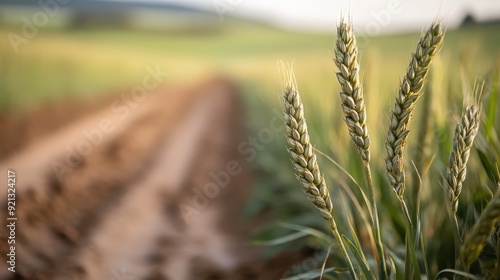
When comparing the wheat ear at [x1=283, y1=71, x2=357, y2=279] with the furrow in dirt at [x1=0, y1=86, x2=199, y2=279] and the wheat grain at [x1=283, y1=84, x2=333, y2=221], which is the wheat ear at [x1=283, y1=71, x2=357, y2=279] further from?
the furrow in dirt at [x1=0, y1=86, x2=199, y2=279]

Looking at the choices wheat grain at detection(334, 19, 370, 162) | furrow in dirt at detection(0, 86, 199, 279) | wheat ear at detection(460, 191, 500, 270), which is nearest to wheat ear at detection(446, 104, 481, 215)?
wheat ear at detection(460, 191, 500, 270)

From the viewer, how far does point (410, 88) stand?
0.85m

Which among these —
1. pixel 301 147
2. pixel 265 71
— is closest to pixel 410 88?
pixel 301 147

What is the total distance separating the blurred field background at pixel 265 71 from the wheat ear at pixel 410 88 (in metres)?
0.48

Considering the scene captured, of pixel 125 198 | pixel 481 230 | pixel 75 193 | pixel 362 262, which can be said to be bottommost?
pixel 125 198

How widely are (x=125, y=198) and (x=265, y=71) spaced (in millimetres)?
2339

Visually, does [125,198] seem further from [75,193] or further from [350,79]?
[350,79]

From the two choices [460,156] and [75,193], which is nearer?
[460,156]

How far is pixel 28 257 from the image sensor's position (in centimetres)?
219

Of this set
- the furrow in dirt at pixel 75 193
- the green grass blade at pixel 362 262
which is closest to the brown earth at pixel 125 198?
the furrow in dirt at pixel 75 193

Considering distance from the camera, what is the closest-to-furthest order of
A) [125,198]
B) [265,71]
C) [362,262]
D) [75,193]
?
[362,262] → [75,193] → [125,198] → [265,71]

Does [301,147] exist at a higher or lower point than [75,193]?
higher

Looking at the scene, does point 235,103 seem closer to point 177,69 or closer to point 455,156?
point 177,69

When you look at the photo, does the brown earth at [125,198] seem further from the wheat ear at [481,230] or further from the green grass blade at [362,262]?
the wheat ear at [481,230]
